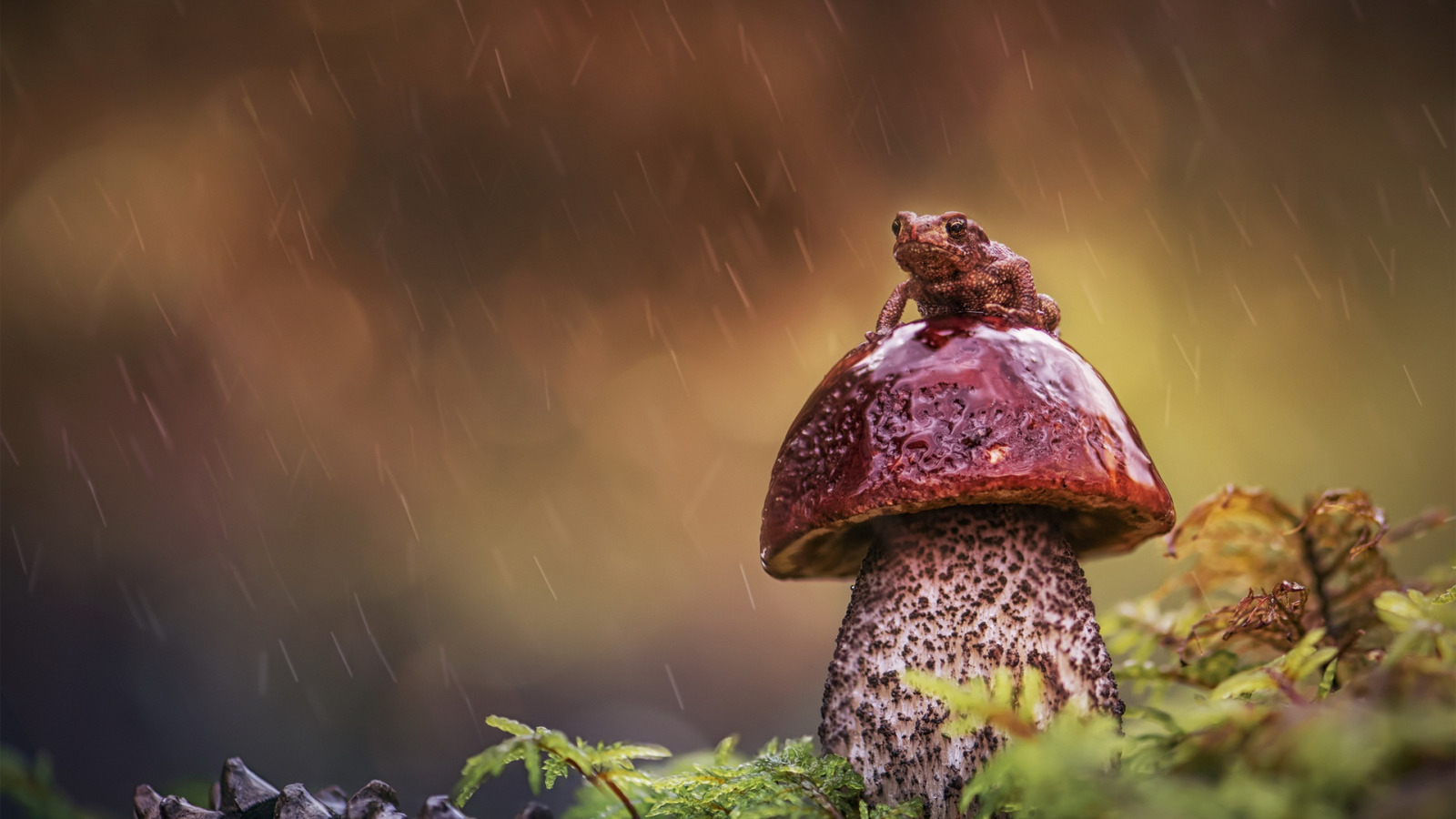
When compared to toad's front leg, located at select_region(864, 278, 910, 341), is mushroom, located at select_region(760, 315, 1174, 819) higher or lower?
lower

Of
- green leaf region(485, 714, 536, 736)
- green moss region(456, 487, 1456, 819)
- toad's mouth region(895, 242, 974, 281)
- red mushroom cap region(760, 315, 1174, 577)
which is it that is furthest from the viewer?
toad's mouth region(895, 242, 974, 281)

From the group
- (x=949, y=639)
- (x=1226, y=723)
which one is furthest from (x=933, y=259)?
(x=1226, y=723)

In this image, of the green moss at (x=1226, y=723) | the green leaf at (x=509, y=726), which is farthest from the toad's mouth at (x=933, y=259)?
the green leaf at (x=509, y=726)

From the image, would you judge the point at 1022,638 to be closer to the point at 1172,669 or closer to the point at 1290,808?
the point at 1172,669

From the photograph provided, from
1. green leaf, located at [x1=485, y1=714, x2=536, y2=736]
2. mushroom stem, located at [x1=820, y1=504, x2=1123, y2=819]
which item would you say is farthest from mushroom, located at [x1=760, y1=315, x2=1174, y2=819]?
green leaf, located at [x1=485, y1=714, x2=536, y2=736]

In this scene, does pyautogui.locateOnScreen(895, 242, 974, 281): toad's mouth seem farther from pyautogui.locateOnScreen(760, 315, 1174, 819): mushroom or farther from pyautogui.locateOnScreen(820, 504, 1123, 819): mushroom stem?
pyautogui.locateOnScreen(820, 504, 1123, 819): mushroom stem

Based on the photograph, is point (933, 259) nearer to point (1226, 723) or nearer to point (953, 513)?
point (953, 513)
